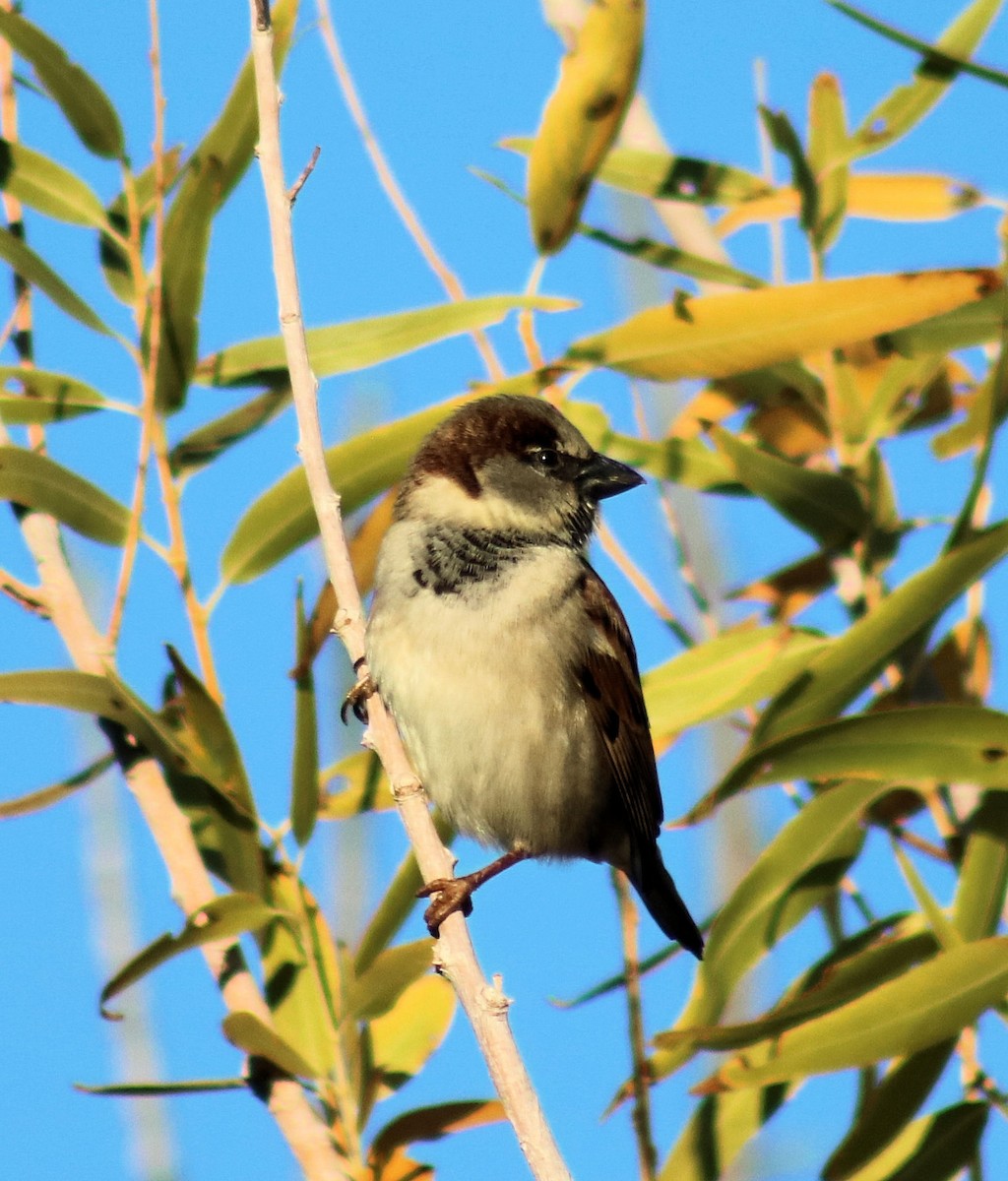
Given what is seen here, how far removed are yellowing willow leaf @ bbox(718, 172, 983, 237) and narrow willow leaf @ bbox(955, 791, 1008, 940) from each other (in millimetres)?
1301

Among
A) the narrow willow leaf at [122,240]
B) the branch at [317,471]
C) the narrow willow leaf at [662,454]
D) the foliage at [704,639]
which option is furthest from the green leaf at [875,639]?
the narrow willow leaf at [122,240]

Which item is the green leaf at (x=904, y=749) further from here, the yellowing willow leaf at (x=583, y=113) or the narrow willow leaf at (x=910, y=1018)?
the yellowing willow leaf at (x=583, y=113)

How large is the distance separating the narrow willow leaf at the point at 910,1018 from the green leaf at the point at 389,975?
0.46m

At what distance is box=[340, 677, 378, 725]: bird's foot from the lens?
296 cm

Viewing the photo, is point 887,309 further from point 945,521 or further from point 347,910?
point 347,910

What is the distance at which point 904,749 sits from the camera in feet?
8.13

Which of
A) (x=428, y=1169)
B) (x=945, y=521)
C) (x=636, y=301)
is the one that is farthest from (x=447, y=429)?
(x=428, y=1169)

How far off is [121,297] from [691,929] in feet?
5.10

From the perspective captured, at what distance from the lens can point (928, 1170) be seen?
8.36 feet

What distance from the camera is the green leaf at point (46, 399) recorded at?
2.72 metres

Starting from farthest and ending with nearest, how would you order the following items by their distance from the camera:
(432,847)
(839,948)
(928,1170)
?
(839,948) < (928,1170) < (432,847)

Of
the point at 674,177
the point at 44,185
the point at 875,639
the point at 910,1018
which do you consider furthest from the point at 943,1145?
the point at 44,185

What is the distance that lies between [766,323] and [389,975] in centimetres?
118

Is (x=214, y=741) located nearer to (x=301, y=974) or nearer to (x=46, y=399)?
(x=301, y=974)
